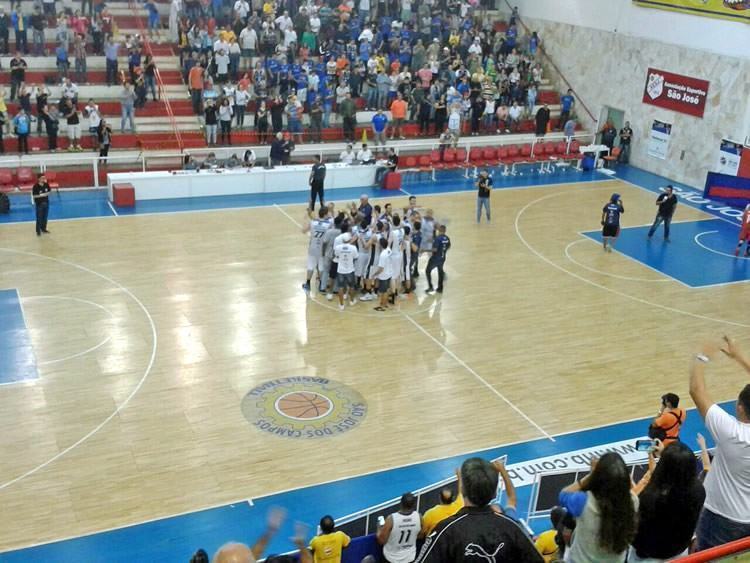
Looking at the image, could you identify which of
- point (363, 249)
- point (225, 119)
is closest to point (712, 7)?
point (225, 119)

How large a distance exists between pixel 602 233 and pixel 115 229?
41.5ft

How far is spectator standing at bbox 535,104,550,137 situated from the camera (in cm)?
3219

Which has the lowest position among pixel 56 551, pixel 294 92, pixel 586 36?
pixel 56 551

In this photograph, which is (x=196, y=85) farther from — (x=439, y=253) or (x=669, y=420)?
(x=669, y=420)

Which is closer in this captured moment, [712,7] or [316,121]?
[712,7]

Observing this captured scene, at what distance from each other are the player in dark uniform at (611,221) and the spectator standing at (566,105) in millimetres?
13467

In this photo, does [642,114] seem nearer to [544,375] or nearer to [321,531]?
[544,375]

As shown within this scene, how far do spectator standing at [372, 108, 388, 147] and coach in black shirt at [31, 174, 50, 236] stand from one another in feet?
39.6

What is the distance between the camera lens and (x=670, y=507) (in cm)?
505

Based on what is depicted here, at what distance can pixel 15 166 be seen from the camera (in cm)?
2425

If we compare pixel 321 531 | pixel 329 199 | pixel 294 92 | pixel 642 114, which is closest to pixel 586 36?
pixel 642 114

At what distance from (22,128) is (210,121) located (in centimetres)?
557

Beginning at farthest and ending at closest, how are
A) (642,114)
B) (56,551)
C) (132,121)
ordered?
(642,114) → (132,121) → (56,551)

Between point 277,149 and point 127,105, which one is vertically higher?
point 127,105
